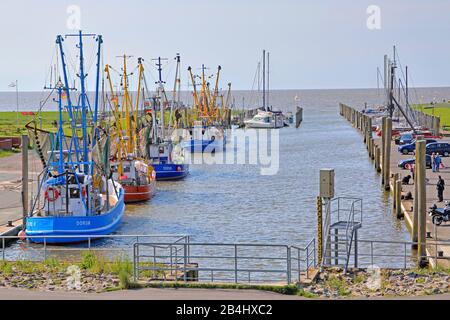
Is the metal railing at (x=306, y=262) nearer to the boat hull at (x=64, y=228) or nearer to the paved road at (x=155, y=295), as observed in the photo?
the paved road at (x=155, y=295)

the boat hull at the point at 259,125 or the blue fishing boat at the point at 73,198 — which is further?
the boat hull at the point at 259,125

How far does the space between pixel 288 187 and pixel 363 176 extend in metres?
8.81

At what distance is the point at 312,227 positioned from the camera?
154 feet

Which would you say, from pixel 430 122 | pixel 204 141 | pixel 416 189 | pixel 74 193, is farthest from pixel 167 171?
pixel 430 122

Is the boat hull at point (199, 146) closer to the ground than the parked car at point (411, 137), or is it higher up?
closer to the ground

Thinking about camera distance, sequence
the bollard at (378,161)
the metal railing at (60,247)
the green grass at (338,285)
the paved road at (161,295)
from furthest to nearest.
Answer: the bollard at (378,161) < the metal railing at (60,247) < the green grass at (338,285) < the paved road at (161,295)

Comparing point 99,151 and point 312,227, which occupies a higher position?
point 99,151

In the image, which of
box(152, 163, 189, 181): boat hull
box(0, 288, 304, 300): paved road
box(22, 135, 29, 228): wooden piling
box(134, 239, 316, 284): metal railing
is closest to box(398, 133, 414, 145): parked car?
box(152, 163, 189, 181): boat hull

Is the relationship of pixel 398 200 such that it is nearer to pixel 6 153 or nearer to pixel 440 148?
pixel 440 148

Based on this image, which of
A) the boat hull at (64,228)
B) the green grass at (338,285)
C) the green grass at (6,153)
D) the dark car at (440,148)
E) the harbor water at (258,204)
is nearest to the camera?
the green grass at (338,285)

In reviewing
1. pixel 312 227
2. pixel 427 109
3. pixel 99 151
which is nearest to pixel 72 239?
pixel 99 151

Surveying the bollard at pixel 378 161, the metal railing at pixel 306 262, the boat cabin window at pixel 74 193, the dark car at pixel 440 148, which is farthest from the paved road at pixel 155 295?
the bollard at pixel 378 161
